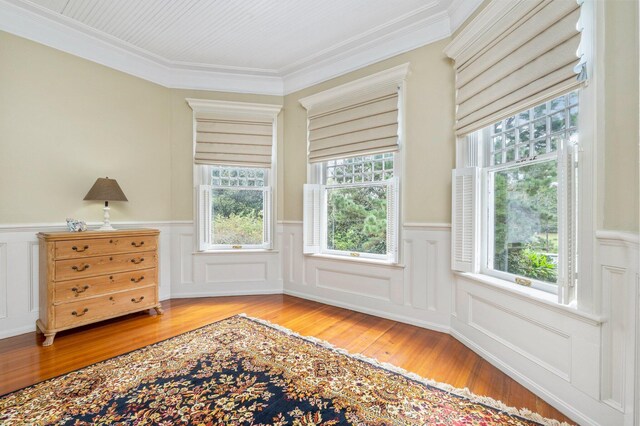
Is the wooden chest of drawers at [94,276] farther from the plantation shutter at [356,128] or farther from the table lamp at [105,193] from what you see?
the plantation shutter at [356,128]

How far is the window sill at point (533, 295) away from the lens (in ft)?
4.88

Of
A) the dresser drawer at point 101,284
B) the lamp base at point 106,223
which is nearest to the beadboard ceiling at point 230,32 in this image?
the lamp base at point 106,223

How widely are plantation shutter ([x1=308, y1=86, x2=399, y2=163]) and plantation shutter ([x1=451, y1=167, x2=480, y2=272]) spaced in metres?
0.83

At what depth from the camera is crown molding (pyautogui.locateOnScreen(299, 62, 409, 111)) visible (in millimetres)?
2979

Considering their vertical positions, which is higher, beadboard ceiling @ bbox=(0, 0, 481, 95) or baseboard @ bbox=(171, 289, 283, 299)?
beadboard ceiling @ bbox=(0, 0, 481, 95)

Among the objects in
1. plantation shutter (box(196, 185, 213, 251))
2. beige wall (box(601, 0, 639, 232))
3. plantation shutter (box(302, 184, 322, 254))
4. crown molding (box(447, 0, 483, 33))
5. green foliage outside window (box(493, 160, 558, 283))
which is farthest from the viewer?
plantation shutter (box(196, 185, 213, 251))

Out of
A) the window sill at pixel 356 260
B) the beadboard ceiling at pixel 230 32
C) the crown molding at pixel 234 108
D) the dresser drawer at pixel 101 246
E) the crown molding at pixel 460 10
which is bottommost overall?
the window sill at pixel 356 260

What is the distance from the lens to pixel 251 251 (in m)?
3.93

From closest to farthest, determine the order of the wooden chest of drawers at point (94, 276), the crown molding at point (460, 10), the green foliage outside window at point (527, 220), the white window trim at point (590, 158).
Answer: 1. the white window trim at point (590, 158)
2. the green foliage outside window at point (527, 220)
3. the crown molding at point (460, 10)
4. the wooden chest of drawers at point (94, 276)

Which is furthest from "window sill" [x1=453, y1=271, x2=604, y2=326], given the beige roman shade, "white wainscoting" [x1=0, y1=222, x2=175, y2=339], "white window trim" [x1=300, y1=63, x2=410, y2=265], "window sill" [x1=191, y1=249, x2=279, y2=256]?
"white wainscoting" [x1=0, y1=222, x2=175, y2=339]

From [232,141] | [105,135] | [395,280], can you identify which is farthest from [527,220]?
[105,135]

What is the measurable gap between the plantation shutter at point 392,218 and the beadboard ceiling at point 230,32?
1.50 metres

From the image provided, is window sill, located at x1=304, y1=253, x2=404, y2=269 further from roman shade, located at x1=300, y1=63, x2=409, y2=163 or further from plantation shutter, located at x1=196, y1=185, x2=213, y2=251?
plantation shutter, located at x1=196, y1=185, x2=213, y2=251

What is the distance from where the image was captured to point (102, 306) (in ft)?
9.03
